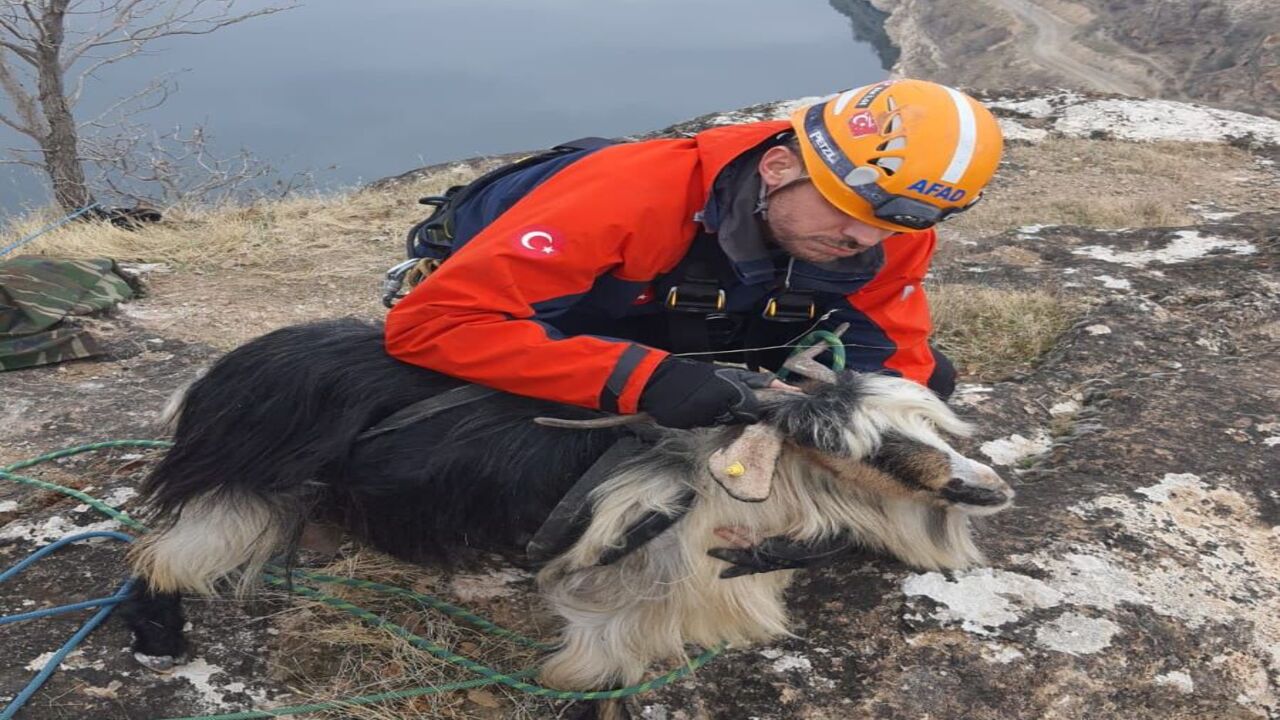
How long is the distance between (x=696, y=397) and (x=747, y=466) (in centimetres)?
24

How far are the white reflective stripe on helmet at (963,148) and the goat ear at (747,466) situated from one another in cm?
92

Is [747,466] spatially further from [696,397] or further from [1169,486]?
[1169,486]

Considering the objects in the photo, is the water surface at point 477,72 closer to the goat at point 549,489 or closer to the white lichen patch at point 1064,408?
the white lichen patch at point 1064,408

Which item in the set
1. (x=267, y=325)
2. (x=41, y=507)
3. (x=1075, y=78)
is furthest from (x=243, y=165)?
(x=1075, y=78)

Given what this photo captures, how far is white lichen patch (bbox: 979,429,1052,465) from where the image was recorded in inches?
151

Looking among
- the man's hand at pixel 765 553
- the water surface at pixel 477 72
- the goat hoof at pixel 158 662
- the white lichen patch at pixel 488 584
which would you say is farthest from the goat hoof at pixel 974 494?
the water surface at pixel 477 72

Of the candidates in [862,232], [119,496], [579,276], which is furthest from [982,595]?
[119,496]

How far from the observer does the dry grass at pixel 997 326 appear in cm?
495

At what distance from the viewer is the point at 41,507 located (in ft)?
11.4

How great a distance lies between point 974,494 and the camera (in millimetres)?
2387

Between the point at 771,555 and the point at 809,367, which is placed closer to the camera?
the point at 771,555

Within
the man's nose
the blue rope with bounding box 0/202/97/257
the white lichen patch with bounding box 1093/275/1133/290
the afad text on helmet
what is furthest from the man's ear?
the blue rope with bounding box 0/202/97/257

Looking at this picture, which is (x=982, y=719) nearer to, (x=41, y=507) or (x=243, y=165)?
(x=41, y=507)

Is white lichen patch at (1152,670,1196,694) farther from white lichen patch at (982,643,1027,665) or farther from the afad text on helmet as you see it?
the afad text on helmet
